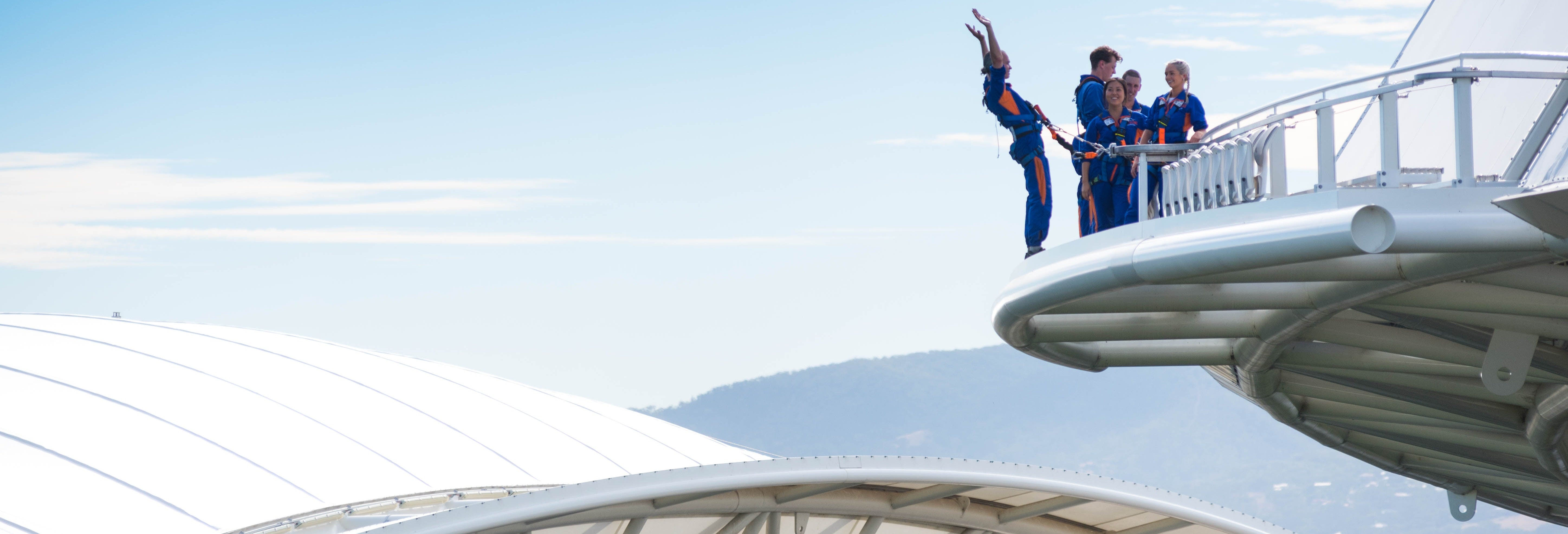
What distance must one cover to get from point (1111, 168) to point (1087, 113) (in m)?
0.66

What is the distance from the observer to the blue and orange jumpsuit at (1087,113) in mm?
15203

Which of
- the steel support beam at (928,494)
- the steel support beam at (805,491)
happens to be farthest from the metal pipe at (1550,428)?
the steel support beam at (805,491)

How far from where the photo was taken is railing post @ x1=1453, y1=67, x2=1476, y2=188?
37.1ft

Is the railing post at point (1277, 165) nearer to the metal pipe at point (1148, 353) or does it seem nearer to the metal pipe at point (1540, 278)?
the metal pipe at point (1540, 278)

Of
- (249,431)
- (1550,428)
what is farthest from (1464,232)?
(249,431)

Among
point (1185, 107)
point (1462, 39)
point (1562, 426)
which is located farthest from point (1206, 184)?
point (1462, 39)

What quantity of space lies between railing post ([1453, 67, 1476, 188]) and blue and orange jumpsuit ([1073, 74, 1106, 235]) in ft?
13.9

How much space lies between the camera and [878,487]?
56.2 feet

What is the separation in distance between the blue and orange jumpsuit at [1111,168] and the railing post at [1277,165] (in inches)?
97.1

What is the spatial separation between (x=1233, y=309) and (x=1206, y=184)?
1777 millimetres

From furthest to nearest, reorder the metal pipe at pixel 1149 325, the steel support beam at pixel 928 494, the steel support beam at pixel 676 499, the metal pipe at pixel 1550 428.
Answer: the metal pipe at pixel 1550 428 → the steel support beam at pixel 928 494 → the metal pipe at pixel 1149 325 → the steel support beam at pixel 676 499

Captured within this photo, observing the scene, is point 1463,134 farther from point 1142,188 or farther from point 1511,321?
point 1511,321

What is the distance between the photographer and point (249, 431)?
19766 millimetres

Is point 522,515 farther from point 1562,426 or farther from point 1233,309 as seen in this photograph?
point 1562,426
